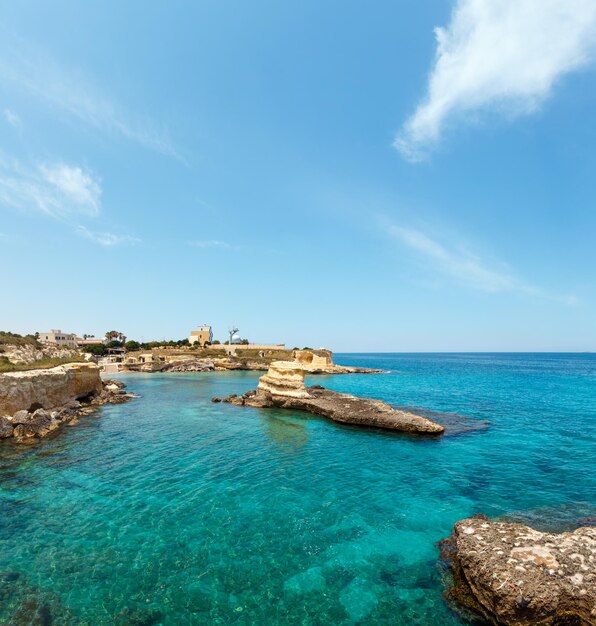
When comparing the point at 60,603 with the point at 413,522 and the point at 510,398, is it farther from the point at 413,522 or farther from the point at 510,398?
the point at 510,398

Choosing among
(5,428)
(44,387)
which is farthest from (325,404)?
(44,387)

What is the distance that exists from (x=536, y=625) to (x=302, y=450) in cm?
1400

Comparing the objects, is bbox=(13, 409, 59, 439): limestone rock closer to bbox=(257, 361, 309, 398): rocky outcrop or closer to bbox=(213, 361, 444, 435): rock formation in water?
bbox=(213, 361, 444, 435): rock formation in water

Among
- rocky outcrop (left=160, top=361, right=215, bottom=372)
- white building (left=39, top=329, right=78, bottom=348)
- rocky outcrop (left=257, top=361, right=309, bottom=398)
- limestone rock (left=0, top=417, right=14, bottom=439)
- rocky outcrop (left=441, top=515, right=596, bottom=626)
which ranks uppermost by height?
white building (left=39, top=329, right=78, bottom=348)

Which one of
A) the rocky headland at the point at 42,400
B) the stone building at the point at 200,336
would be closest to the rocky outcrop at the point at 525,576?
the rocky headland at the point at 42,400

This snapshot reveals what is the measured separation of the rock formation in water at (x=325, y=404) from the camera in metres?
24.4

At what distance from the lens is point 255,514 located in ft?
39.3

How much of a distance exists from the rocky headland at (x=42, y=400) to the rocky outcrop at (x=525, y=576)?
25266mm

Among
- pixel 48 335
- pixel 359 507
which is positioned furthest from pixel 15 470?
pixel 48 335

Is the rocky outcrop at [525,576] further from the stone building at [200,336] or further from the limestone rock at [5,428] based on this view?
the stone building at [200,336]

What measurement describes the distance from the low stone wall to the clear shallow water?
15.3 ft

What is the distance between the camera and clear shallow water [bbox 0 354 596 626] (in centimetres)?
788

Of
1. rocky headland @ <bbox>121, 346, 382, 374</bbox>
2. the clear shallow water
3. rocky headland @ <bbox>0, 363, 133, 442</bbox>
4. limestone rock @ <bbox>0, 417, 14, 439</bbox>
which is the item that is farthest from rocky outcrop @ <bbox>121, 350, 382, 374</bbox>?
limestone rock @ <bbox>0, 417, 14, 439</bbox>

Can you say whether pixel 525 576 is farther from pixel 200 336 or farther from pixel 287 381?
pixel 200 336
